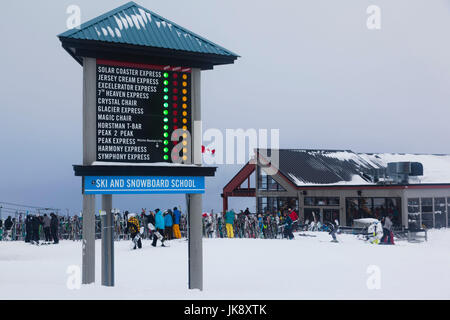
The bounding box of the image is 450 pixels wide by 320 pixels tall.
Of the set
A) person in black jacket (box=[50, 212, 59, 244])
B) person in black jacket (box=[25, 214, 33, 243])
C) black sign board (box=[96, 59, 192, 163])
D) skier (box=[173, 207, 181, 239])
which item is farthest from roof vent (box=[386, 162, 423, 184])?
black sign board (box=[96, 59, 192, 163])

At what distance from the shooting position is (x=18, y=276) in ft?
41.9

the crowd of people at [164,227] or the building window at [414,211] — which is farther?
the building window at [414,211]

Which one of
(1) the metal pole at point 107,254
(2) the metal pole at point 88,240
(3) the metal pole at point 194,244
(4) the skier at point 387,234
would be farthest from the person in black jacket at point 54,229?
(4) the skier at point 387,234

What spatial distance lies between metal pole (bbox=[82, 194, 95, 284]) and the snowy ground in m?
0.56

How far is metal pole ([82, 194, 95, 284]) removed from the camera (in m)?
10.1

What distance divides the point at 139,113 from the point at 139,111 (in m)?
0.05

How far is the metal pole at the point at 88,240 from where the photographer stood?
10.1m

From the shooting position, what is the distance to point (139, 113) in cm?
1049

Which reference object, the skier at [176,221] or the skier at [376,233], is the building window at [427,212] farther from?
the skier at [176,221]

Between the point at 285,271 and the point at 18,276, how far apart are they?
304 inches

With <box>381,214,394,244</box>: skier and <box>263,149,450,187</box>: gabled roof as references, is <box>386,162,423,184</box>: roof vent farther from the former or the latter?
<box>381,214,394,244</box>: skier

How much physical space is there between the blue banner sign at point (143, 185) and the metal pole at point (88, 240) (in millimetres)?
285
